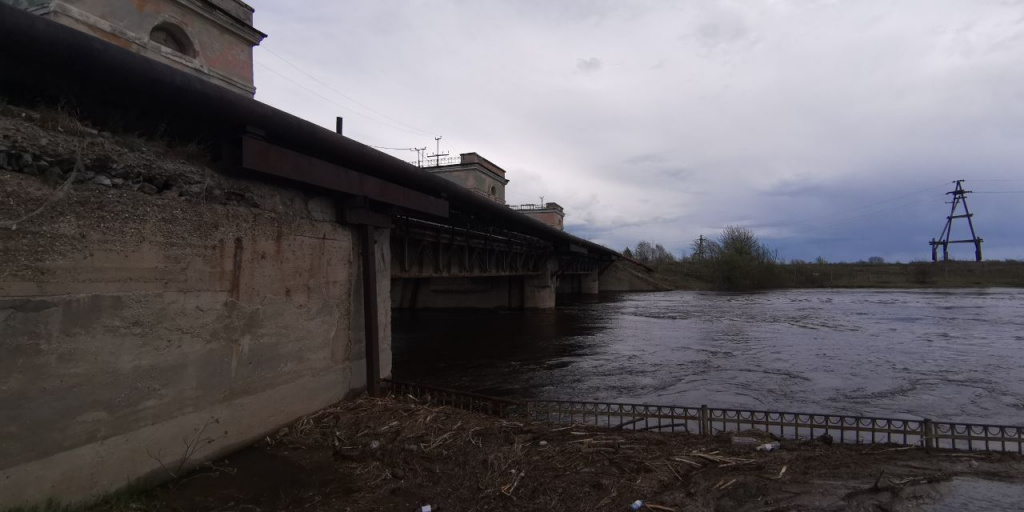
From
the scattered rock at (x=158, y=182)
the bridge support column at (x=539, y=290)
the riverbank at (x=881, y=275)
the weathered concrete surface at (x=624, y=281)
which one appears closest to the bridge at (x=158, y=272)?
the scattered rock at (x=158, y=182)

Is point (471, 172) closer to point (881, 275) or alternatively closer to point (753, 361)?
point (753, 361)

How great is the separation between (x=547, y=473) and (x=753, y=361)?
43.0 ft

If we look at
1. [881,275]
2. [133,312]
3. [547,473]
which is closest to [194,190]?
[133,312]

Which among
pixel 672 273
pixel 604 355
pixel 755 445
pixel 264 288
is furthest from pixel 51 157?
pixel 672 273

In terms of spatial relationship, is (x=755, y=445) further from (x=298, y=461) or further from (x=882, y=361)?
(x=882, y=361)

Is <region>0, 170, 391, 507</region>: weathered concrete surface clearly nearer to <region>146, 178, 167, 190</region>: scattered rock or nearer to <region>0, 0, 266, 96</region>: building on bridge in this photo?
<region>146, 178, 167, 190</region>: scattered rock

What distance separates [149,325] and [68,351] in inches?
31.0

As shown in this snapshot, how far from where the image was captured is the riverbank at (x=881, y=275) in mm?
70400

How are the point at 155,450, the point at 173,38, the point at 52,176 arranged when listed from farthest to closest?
the point at 173,38 < the point at 155,450 < the point at 52,176

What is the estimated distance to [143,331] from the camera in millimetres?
5414

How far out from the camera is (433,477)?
234 inches

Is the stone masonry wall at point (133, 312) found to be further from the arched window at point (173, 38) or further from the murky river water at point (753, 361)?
the arched window at point (173, 38)

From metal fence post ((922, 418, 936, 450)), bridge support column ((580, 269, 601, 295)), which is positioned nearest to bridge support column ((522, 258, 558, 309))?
bridge support column ((580, 269, 601, 295))

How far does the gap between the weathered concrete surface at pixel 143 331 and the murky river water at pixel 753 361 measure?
6.89 meters
